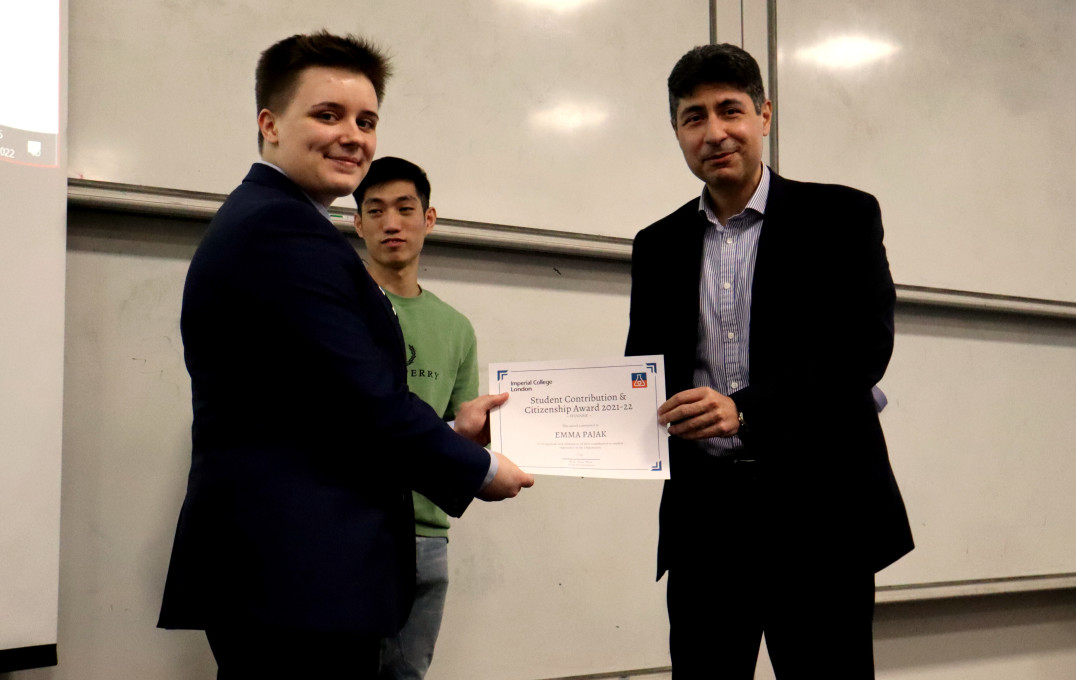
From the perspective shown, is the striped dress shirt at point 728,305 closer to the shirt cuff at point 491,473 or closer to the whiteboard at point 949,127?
the shirt cuff at point 491,473

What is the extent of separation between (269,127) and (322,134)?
0.35 ft

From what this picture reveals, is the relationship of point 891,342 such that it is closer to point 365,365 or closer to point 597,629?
point 365,365

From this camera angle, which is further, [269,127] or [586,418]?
[586,418]

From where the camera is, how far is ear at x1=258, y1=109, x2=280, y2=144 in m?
1.33

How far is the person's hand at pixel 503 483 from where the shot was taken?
1.31 m

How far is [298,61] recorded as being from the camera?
1.33m

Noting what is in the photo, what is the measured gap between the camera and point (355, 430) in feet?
→ 3.83

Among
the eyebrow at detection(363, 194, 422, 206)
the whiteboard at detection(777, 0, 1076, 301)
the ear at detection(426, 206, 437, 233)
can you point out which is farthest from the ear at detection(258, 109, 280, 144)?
the whiteboard at detection(777, 0, 1076, 301)

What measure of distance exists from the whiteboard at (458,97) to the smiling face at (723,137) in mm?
1120

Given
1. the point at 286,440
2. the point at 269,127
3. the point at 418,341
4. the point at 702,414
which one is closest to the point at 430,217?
the point at 418,341

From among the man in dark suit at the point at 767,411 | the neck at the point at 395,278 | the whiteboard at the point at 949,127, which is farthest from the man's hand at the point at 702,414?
the whiteboard at the point at 949,127

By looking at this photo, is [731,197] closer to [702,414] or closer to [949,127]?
[702,414]

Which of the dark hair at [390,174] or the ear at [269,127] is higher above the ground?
the dark hair at [390,174]

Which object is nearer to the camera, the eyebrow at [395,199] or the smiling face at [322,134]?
the smiling face at [322,134]
